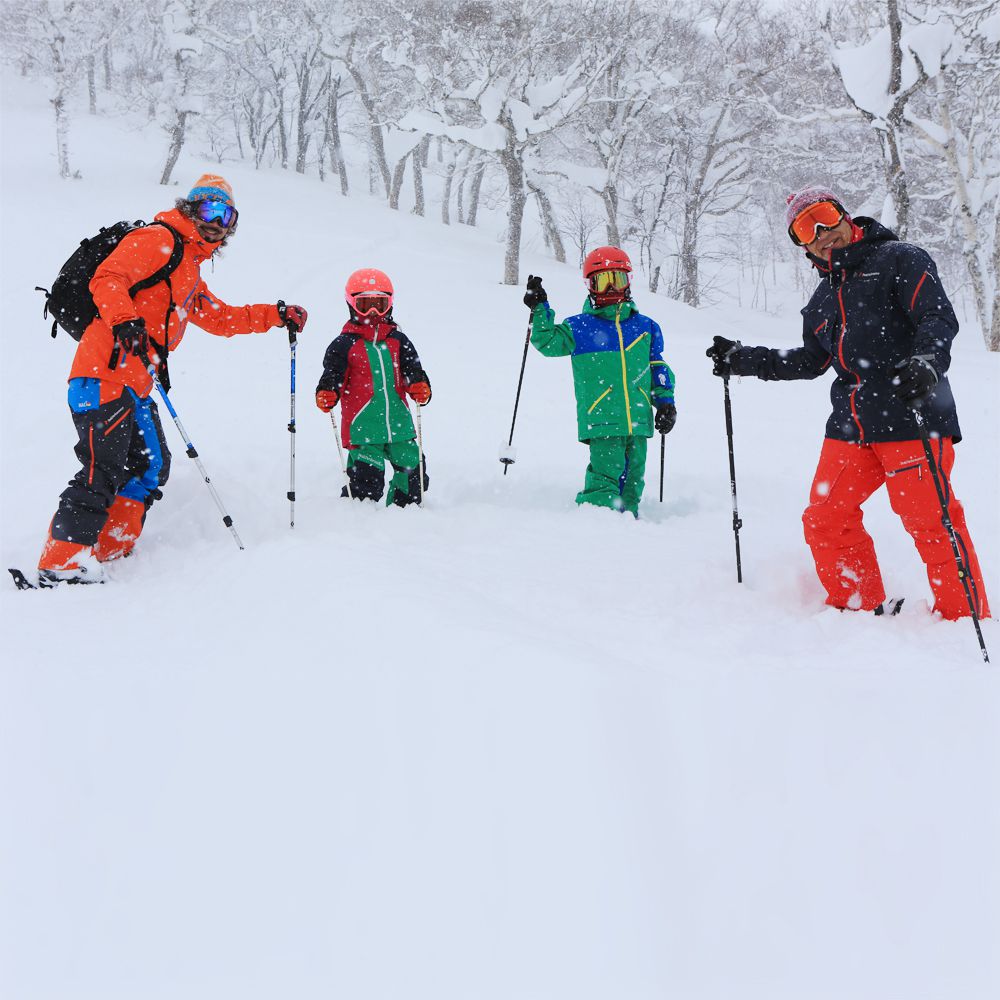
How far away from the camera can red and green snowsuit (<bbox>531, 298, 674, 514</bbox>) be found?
17.8 feet

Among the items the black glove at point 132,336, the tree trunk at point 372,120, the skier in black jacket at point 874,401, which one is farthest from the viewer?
the tree trunk at point 372,120

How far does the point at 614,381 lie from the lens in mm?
5445

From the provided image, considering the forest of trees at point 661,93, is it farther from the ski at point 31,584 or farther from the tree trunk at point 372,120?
the ski at point 31,584

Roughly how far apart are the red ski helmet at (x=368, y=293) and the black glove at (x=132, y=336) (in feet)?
5.02

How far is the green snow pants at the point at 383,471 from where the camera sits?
5.61 m

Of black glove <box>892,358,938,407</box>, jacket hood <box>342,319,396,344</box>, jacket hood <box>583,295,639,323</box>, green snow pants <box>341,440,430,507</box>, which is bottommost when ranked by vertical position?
green snow pants <box>341,440,430,507</box>

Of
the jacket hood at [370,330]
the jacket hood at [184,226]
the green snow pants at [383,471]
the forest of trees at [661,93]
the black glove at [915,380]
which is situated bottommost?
the green snow pants at [383,471]

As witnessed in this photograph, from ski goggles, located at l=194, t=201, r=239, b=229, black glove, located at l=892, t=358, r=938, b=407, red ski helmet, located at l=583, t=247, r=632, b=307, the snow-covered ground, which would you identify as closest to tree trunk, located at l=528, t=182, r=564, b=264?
red ski helmet, located at l=583, t=247, r=632, b=307

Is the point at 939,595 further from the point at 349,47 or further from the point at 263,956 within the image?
the point at 349,47

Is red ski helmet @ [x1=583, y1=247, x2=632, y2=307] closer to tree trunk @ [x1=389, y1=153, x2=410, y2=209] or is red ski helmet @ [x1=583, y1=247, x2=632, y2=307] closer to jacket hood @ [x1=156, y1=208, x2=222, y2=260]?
jacket hood @ [x1=156, y1=208, x2=222, y2=260]

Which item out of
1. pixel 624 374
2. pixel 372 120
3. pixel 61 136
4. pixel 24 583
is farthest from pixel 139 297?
pixel 61 136

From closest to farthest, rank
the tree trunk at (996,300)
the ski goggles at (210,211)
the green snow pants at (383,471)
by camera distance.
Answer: the ski goggles at (210,211)
the green snow pants at (383,471)
the tree trunk at (996,300)

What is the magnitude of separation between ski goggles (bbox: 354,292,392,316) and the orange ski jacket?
994 mm

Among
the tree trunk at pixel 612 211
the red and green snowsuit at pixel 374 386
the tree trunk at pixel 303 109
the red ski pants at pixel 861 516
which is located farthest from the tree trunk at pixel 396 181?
the red ski pants at pixel 861 516
